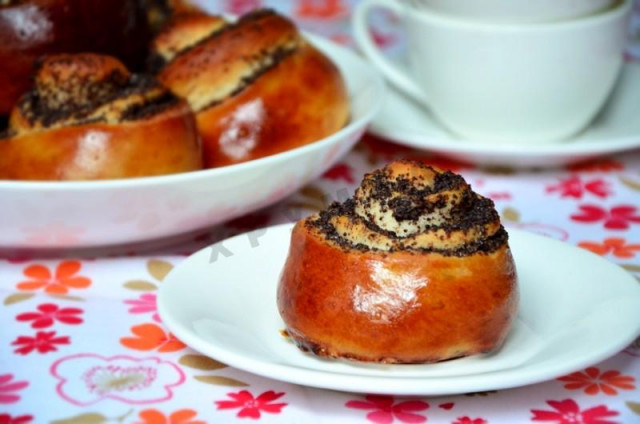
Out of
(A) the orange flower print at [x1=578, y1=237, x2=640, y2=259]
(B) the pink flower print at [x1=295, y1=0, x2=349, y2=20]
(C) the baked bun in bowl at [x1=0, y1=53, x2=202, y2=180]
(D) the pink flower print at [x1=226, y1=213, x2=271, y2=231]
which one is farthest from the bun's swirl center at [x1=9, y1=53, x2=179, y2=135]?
(B) the pink flower print at [x1=295, y1=0, x2=349, y2=20]

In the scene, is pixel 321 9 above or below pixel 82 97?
below

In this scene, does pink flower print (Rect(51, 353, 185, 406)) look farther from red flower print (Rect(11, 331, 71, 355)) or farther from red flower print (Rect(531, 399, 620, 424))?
red flower print (Rect(531, 399, 620, 424))

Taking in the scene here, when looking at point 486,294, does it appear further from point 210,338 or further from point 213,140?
point 213,140

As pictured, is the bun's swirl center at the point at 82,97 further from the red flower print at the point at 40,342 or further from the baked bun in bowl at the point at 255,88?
the red flower print at the point at 40,342

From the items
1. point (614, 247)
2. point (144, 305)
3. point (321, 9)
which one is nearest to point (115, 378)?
point (144, 305)

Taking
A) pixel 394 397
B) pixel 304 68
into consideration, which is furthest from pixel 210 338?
pixel 304 68

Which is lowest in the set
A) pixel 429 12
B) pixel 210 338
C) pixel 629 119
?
pixel 629 119

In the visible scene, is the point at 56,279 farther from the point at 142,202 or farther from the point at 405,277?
the point at 405,277
